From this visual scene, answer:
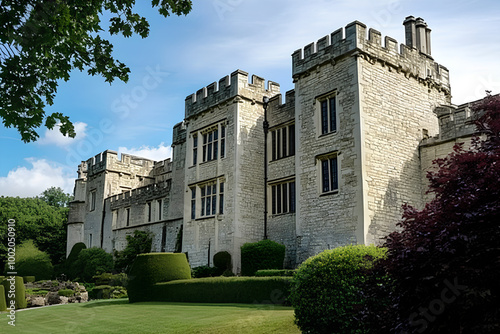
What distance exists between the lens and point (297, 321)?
386 inches

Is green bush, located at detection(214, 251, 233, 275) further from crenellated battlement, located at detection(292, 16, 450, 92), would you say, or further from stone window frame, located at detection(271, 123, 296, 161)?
crenellated battlement, located at detection(292, 16, 450, 92)

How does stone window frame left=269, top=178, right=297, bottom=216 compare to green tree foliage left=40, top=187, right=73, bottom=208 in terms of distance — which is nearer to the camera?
stone window frame left=269, top=178, right=297, bottom=216

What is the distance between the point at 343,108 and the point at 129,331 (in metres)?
11.0

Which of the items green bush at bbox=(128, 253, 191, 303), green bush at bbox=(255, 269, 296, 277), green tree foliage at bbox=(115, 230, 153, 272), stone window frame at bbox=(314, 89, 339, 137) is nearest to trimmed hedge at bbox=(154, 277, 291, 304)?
green bush at bbox=(128, 253, 191, 303)

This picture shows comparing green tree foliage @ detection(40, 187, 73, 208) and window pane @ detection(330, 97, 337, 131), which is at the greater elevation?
green tree foliage @ detection(40, 187, 73, 208)

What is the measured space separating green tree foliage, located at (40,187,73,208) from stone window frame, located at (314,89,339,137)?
192ft

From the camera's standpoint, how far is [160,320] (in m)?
13.2

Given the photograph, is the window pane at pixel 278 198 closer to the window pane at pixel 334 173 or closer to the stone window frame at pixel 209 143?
the stone window frame at pixel 209 143

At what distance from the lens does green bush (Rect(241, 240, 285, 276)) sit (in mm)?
20109

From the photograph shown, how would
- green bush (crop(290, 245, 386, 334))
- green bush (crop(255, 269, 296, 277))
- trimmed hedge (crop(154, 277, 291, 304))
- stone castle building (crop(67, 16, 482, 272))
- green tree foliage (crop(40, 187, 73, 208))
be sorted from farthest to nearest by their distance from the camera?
1. green tree foliage (crop(40, 187, 73, 208))
2. stone castle building (crop(67, 16, 482, 272))
3. green bush (crop(255, 269, 296, 277))
4. trimmed hedge (crop(154, 277, 291, 304))
5. green bush (crop(290, 245, 386, 334))

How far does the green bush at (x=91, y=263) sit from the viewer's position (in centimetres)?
3359

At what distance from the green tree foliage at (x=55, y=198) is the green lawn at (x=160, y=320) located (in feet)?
185

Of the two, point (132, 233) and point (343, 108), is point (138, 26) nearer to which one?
point (343, 108)

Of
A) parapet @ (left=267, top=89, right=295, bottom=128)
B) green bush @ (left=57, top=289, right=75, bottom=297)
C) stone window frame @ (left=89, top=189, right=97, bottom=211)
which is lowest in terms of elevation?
green bush @ (left=57, top=289, right=75, bottom=297)
